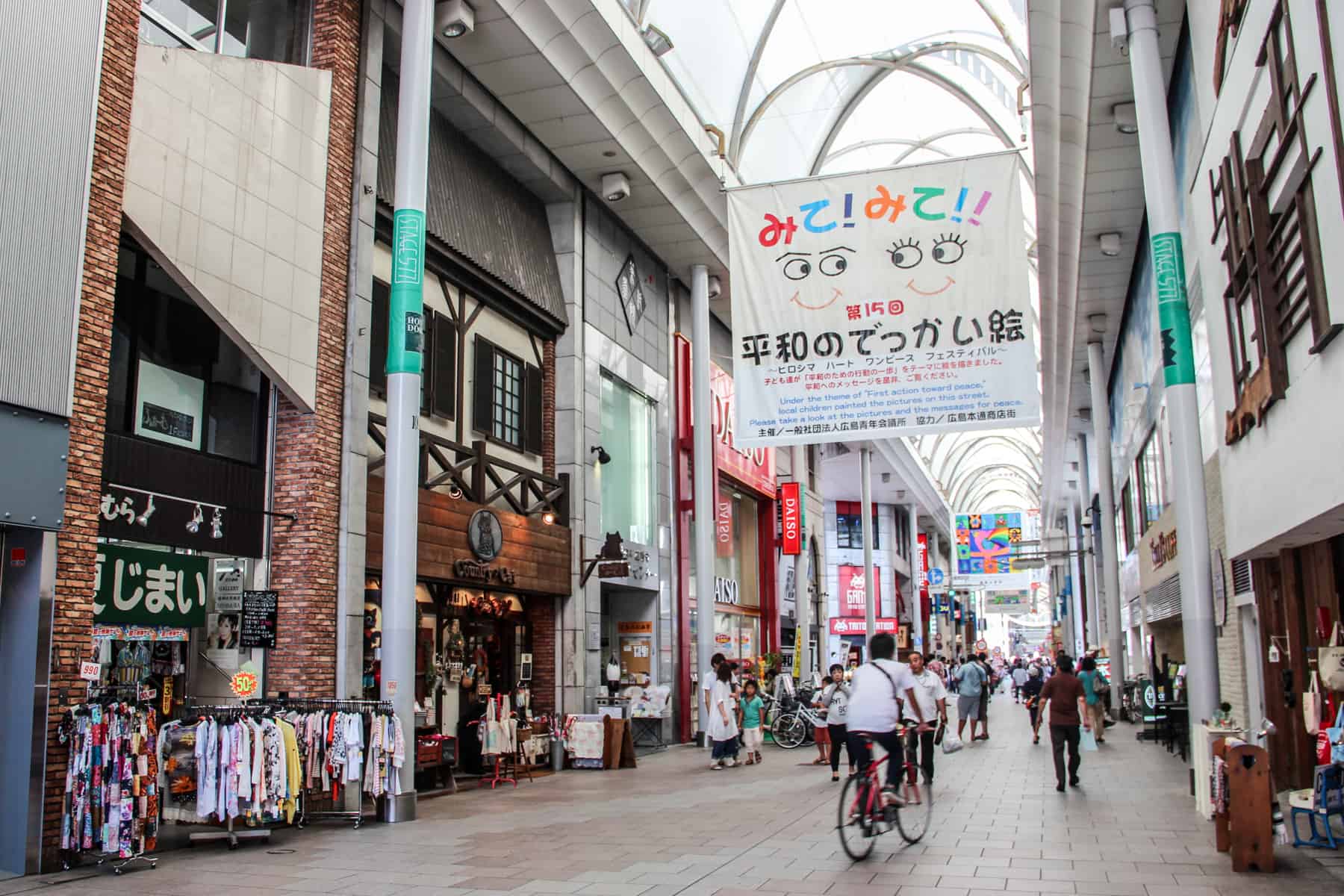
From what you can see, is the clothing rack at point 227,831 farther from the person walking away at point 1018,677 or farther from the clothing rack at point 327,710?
the person walking away at point 1018,677

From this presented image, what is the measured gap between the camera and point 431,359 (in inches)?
575

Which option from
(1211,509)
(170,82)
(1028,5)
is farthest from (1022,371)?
(170,82)

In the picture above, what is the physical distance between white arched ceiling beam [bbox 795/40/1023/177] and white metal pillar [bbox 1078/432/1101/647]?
648 inches

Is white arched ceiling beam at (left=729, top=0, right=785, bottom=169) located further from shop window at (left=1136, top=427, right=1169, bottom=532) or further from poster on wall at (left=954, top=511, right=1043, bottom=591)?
poster on wall at (left=954, top=511, right=1043, bottom=591)

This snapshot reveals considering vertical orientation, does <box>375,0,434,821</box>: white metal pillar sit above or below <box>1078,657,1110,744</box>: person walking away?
above

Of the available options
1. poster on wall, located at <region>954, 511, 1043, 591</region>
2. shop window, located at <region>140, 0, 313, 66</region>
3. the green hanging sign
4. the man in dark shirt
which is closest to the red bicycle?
the man in dark shirt

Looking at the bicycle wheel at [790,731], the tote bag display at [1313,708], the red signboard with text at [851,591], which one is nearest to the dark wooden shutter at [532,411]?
the bicycle wheel at [790,731]

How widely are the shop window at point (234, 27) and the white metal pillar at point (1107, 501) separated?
18.7 m

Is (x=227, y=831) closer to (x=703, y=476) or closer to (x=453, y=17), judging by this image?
(x=453, y=17)

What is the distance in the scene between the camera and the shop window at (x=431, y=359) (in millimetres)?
13562

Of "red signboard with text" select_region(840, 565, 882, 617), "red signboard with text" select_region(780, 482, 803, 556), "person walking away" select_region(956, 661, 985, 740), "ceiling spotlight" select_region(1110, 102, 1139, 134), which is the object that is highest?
"ceiling spotlight" select_region(1110, 102, 1139, 134)

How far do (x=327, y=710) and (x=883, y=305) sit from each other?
7218mm

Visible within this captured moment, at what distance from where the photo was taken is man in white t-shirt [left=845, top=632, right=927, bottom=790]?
8.21 meters

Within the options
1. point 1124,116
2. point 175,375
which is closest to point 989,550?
point 1124,116
